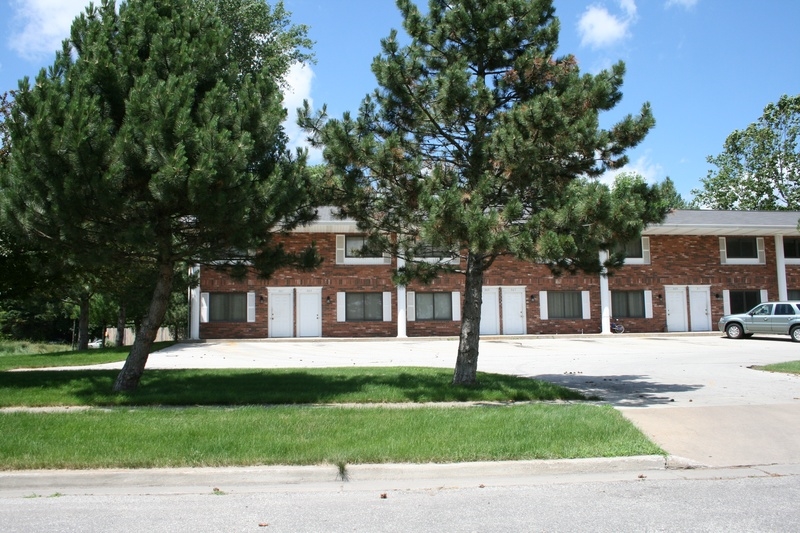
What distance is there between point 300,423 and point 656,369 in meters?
10.6

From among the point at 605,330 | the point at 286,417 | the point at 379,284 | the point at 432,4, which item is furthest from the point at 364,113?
the point at 605,330

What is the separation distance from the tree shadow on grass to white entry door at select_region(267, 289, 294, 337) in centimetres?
1723

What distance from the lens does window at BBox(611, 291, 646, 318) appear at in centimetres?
3238

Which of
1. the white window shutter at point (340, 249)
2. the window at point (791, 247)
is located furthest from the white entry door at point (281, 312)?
the window at point (791, 247)

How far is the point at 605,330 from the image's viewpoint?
3131 centimetres

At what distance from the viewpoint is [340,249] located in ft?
99.5

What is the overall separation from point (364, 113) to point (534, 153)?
134 inches

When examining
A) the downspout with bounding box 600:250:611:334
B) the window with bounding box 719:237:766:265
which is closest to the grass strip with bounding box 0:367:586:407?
the downspout with bounding box 600:250:611:334

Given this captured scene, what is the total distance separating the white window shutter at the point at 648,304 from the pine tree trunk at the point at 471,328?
23.0 metres

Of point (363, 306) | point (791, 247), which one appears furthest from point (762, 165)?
point (363, 306)

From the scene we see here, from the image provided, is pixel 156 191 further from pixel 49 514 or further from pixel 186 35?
pixel 49 514

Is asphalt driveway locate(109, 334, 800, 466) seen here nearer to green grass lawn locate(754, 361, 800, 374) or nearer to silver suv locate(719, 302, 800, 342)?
green grass lawn locate(754, 361, 800, 374)

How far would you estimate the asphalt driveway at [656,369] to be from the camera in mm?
8266

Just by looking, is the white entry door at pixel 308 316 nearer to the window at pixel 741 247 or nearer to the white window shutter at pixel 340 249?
the white window shutter at pixel 340 249
